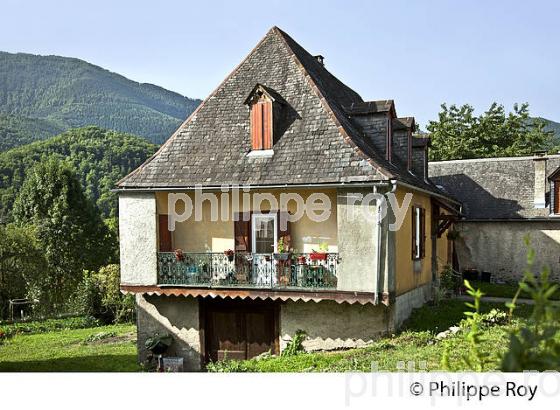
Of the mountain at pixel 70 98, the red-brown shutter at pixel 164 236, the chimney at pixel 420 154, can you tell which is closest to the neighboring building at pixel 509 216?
the chimney at pixel 420 154

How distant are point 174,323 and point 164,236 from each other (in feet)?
7.01

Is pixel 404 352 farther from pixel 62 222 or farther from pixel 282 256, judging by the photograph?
pixel 62 222

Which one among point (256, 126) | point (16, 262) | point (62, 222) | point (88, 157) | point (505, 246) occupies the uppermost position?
point (88, 157)

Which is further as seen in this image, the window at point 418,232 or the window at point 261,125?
the window at point 418,232

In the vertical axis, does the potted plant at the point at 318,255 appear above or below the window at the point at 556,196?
below

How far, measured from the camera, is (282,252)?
1211cm

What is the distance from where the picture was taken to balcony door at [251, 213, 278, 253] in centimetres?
1270

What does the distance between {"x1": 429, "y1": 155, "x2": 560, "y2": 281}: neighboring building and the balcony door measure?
11107 millimetres

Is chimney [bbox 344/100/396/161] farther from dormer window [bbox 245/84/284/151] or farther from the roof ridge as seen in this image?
dormer window [bbox 245/84/284/151]

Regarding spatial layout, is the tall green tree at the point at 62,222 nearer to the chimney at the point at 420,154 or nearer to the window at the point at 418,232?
the chimney at the point at 420,154

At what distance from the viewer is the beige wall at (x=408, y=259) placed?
40.4 feet

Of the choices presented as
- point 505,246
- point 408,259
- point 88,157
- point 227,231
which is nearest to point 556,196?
point 505,246

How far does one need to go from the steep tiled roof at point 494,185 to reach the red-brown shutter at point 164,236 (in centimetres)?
1288

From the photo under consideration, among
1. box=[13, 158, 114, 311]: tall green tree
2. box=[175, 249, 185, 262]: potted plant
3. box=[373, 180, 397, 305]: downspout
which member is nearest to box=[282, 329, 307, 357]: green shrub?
box=[373, 180, 397, 305]: downspout
